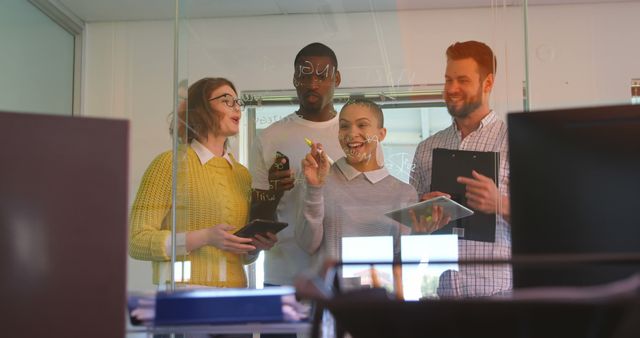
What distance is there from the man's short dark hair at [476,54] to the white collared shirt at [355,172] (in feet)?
1.67

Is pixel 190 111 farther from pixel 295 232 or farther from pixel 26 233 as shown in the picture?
pixel 26 233

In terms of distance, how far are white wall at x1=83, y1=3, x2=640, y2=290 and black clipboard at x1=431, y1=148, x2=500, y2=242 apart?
0.73 ft

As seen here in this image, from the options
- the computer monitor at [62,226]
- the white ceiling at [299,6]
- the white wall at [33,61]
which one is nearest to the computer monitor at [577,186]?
the computer monitor at [62,226]

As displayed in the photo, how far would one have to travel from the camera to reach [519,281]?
3.37ft

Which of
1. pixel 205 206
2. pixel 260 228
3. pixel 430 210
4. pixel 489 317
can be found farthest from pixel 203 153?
pixel 489 317

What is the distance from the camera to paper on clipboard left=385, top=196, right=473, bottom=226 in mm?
2826

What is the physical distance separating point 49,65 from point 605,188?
2.97 m

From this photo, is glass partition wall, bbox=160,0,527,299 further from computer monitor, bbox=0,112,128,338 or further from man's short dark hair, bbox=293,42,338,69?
computer monitor, bbox=0,112,128,338

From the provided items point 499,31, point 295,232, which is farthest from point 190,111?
point 499,31

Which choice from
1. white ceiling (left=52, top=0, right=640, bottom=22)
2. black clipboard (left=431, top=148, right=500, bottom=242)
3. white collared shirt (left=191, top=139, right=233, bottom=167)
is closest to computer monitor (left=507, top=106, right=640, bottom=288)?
black clipboard (left=431, top=148, right=500, bottom=242)

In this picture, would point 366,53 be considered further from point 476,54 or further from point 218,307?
point 218,307

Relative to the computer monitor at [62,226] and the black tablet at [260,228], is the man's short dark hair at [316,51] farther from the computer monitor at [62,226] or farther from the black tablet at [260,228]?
the computer monitor at [62,226]

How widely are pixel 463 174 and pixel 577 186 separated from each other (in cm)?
184

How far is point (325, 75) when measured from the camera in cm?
299
